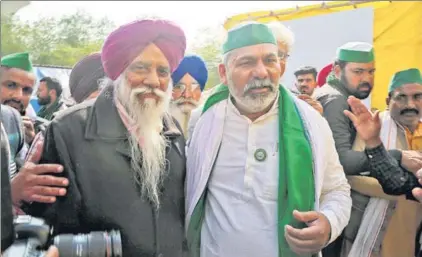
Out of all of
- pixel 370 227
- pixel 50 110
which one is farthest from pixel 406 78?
pixel 50 110

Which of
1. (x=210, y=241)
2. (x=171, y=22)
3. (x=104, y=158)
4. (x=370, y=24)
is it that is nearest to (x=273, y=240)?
(x=210, y=241)

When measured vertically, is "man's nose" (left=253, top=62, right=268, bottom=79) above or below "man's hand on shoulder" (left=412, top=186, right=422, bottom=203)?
above

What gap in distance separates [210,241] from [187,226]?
0.38 ft

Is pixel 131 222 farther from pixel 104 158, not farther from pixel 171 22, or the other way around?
pixel 171 22

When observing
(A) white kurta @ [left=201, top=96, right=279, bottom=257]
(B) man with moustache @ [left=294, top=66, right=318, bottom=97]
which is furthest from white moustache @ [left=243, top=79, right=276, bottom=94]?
(B) man with moustache @ [left=294, top=66, right=318, bottom=97]

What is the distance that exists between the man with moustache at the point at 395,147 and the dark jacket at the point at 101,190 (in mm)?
1111

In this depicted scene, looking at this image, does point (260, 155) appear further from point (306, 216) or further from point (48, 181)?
point (48, 181)

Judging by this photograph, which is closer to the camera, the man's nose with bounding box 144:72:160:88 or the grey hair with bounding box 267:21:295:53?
the man's nose with bounding box 144:72:160:88

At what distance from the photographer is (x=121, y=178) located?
1947 millimetres

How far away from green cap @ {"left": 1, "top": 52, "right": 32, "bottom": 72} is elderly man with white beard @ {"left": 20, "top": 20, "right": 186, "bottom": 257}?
62.3 inches

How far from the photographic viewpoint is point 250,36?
2.28m

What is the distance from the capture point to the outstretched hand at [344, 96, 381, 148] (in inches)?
104

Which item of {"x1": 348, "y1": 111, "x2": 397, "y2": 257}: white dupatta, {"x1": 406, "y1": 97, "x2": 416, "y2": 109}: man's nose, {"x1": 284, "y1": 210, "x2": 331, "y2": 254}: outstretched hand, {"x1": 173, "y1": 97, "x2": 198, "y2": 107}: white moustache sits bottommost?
{"x1": 348, "y1": 111, "x2": 397, "y2": 257}: white dupatta

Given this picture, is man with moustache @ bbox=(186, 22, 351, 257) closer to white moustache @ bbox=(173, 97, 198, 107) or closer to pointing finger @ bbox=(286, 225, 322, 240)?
pointing finger @ bbox=(286, 225, 322, 240)
